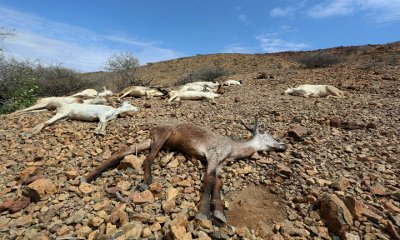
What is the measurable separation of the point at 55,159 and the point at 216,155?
232cm

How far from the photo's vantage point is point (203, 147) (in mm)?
3793

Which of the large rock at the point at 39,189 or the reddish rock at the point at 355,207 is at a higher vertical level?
the large rock at the point at 39,189

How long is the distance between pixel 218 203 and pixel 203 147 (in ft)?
3.29

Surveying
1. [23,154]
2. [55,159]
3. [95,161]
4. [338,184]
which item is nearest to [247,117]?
[338,184]

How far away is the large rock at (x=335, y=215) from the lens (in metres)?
2.67

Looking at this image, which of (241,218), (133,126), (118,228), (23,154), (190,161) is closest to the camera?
(118,228)

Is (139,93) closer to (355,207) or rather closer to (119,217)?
(119,217)

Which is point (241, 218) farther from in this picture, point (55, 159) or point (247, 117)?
point (247, 117)

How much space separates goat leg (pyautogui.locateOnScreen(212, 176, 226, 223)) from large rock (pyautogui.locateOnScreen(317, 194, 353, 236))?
Answer: 1036 millimetres

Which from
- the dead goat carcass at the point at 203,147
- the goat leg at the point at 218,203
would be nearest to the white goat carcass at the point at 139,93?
the dead goat carcass at the point at 203,147

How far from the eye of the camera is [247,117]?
6.05 meters

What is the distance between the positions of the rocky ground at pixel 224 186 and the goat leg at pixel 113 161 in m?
0.08

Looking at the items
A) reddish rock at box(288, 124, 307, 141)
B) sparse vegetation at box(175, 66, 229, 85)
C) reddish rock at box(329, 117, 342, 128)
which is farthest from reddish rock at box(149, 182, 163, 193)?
sparse vegetation at box(175, 66, 229, 85)

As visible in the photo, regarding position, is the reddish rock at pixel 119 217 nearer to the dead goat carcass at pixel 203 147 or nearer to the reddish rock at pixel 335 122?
the dead goat carcass at pixel 203 147
